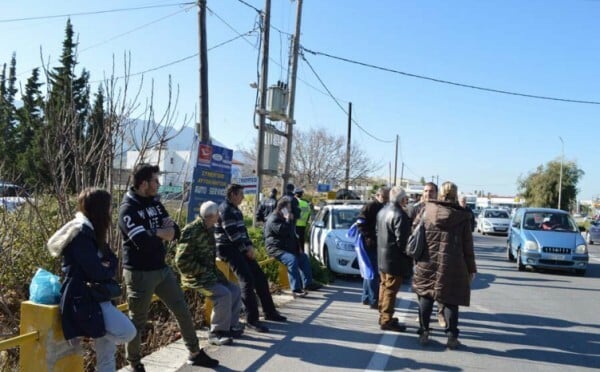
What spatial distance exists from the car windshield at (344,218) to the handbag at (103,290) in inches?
298

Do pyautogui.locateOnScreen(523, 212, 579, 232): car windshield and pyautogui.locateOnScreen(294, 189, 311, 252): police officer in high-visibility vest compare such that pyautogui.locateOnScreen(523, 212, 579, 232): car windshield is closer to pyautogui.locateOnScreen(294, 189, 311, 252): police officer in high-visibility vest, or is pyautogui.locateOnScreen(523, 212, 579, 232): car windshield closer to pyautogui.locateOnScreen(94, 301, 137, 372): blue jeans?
pyautogui.locateOnScreen(294, 189, 311, 252): police officer in high-visibility vest

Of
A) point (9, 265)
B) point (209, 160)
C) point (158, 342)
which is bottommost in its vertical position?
point (158, 342)

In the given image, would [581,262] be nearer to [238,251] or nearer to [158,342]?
[238,251]

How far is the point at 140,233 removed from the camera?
13.8 ft

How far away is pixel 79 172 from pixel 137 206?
2.49 m

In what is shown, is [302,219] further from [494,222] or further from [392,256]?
[494,222]

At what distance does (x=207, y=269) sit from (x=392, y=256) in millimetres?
2282

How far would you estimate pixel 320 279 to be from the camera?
9.55m

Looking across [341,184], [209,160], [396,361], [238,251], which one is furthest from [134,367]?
[341,184]

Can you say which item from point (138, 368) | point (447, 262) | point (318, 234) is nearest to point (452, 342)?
point (447, 262)

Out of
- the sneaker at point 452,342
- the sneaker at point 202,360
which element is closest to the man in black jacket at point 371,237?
the sneaker at point 452,342

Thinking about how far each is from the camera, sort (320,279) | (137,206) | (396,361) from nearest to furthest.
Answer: (137,206)
(396,361)
(320,279)

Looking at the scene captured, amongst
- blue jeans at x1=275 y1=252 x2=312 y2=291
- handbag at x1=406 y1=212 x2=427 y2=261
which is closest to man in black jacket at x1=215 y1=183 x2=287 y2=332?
blue jeans at x1=275 y1=252 x2=312 y2=291

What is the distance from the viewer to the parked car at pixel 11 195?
6.55m
